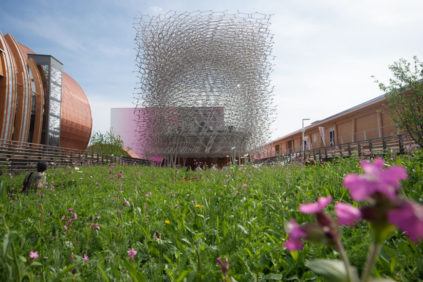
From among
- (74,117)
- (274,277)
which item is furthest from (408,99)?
(74,117)

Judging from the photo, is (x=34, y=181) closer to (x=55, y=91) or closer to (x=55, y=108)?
(x=55, y=108)

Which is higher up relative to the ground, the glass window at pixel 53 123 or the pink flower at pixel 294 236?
the glass window at pixel 53 123

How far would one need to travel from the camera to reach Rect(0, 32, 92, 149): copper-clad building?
1734cm

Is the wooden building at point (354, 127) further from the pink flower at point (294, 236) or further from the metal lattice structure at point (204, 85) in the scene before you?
the pink flower at point (294, 236)

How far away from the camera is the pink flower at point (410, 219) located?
357 millimetres

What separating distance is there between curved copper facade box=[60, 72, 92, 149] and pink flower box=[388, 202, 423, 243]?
108ft

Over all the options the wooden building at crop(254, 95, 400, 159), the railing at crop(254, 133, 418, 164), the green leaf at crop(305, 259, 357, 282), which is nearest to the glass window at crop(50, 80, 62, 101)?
the railing at crop(254, 133, 418, 164)

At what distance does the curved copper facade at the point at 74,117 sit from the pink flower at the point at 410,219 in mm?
32965

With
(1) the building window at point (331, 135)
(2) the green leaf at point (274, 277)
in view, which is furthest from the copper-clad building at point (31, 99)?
(1) the building window at point (331, 135)

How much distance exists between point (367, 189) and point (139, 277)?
1.61 metres

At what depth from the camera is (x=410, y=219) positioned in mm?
378

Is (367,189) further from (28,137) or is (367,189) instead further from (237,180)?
(28,137)

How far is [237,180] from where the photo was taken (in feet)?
14.0

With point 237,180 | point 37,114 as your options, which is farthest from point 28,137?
point 237,180
